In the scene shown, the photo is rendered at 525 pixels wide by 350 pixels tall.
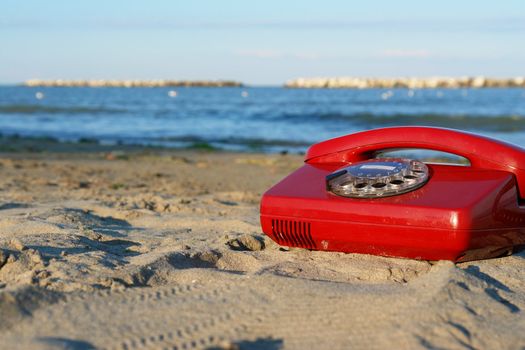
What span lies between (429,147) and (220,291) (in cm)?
125

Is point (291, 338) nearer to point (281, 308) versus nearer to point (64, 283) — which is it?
point (281, 308)

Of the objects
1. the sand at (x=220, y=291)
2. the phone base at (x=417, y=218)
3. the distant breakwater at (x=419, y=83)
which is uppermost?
the phone base at (x=417, y=218)

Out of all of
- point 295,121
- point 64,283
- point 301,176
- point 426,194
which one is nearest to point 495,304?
point 426,194

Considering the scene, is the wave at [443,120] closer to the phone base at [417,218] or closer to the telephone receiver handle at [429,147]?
the telephone receiver handle at [429,147]

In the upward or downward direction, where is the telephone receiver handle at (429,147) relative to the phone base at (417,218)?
upward

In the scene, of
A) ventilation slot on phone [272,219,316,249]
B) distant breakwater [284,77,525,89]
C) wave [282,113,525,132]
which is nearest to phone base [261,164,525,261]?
ventilation slot on phone [272,219,316,249]

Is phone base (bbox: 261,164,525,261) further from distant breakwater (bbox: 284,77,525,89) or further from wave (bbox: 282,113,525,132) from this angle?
distant breakwater (bbox: 284,77,525,89)

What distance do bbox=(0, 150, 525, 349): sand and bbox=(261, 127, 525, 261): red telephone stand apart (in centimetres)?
9

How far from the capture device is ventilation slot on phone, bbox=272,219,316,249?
279cm

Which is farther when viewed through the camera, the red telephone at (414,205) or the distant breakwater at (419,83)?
the distant breakwater at (419,83)

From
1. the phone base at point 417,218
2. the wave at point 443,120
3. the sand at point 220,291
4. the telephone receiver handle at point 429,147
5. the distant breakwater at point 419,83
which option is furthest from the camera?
the distant breakwater at point 419,83

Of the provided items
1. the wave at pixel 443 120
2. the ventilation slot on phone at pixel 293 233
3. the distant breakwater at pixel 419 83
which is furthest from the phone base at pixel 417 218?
the distant breakwater at pixel 419 83

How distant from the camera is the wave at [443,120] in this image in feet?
61.9

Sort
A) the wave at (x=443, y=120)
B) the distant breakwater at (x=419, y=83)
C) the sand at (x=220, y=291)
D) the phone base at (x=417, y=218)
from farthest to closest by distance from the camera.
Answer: the distant breakwater at (x=419, y=83), the wave at (x=443, y=120), the phone base at (x=417, y=218), the sand at (x=220, y=291)
